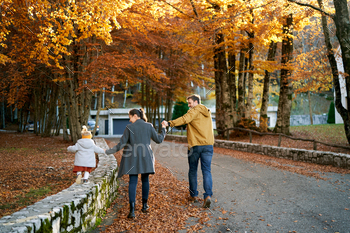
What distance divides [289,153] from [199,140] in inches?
288

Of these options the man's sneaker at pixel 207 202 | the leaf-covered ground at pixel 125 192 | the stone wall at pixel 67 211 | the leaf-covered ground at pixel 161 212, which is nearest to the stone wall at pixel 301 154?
the leaf-covered ground at pixel 125 192

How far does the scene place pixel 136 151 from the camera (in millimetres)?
4488

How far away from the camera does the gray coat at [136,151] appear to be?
447 centimetres

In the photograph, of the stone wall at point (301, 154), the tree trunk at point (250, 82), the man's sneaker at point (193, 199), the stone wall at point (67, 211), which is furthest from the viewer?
the tree trunk at point (250, 82)

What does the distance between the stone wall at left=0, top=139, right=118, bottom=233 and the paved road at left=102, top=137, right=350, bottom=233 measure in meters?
1.61

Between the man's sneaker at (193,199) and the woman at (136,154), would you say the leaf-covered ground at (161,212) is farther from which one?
the woman at (136,154)

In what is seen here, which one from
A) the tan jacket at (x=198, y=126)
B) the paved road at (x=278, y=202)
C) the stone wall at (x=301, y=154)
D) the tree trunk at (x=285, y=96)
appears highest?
the tree trunk at (x=285, y=96)

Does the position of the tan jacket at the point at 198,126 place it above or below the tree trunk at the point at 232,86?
below

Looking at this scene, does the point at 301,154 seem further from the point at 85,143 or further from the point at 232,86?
the point at 232,86

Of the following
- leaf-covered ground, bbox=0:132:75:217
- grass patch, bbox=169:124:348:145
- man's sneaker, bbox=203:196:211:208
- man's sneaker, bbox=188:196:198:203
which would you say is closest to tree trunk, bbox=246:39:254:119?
grass patch, bbox=169:124:348:145

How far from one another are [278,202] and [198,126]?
6.79ft

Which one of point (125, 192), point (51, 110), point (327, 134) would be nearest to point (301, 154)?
point (125, 192)

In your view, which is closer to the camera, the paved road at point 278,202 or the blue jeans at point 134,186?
the paved road at point 278,202

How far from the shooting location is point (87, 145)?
5520 mm
